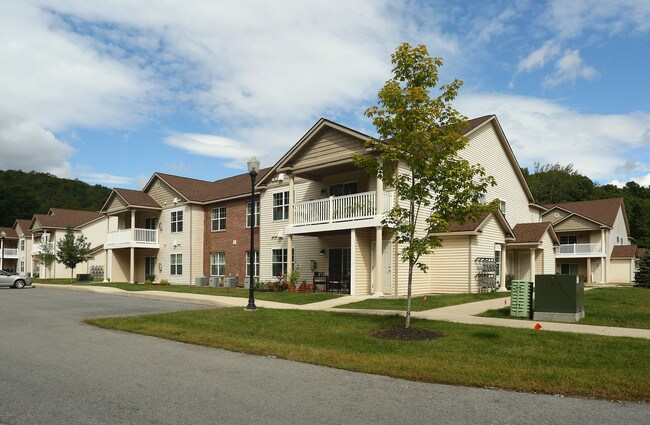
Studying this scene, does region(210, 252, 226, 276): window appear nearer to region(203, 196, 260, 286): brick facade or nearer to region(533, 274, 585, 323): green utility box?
region(203, 196, 260, 286): brick facade

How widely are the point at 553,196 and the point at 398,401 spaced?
7882cm

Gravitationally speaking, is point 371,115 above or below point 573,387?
above

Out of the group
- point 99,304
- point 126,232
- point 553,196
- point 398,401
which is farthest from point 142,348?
point 553,196

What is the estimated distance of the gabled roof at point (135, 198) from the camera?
119ft

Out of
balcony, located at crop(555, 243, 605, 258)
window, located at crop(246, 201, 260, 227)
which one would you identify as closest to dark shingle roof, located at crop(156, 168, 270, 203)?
window, located at crop(246, 201, 260, 227)

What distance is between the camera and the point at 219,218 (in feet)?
110

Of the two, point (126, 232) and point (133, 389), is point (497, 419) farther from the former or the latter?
point (126, 232)

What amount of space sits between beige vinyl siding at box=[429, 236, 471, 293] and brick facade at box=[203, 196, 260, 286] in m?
11.0

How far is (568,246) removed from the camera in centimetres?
4381

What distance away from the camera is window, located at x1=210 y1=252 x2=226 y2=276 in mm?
32719

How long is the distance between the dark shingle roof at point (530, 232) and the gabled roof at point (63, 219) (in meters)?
40.0

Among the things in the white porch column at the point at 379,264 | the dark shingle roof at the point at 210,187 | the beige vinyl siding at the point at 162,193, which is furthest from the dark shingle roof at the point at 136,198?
the white porch column at the point at 379,264

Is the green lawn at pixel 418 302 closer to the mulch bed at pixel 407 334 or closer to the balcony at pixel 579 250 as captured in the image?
the mulch bed at pixel 407 334

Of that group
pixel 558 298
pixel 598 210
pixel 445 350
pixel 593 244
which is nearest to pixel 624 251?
pixel 593 244
